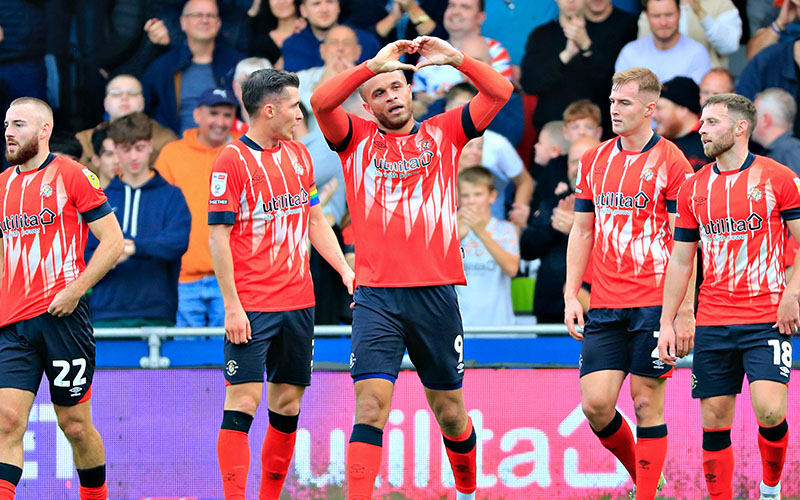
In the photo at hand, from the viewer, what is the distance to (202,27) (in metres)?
9.39

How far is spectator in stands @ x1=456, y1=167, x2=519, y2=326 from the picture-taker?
8781 millimetres

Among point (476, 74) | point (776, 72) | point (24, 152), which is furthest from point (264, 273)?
point (776, 72)

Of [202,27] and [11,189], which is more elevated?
[202,27]

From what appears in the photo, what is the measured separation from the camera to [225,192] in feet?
19.9

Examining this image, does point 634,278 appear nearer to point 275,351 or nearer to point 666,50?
point 275,351

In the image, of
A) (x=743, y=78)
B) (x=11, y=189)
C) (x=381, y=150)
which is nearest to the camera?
(x=381, y=150)

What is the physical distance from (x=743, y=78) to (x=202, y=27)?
15.1ft

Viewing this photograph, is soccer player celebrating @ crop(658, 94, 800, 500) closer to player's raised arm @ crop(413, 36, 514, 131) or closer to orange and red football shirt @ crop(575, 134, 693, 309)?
orange and red football shirt @ crop(575, 134, 693, 309)

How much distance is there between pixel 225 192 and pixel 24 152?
3.90 ft

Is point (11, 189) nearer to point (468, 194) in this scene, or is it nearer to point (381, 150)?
point (381, 150)

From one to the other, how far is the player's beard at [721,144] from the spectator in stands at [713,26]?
295 cm

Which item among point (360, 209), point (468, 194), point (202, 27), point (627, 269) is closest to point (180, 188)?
point (202, 27)

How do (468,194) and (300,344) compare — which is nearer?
(300,344)

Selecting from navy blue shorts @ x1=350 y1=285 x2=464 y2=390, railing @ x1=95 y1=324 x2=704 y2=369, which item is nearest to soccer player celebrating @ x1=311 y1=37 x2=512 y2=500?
navy blue shorts @ x1=350 y1=285 x2=464 y2=390
